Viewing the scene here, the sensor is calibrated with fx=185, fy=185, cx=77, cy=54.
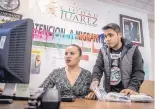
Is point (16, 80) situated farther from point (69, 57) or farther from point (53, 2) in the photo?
point (53, 2)

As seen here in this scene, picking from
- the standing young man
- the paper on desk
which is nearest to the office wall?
the standing young man

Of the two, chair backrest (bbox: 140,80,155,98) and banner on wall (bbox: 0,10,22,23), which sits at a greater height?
banner on wall (bbox: 0,10,22,23)

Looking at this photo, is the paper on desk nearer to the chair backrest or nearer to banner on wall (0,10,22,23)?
banner on wall (0,10,22,23)

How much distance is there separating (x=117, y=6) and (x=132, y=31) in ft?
1.67

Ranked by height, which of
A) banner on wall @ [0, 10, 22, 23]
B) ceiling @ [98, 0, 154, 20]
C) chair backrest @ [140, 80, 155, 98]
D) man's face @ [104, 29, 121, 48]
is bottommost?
chair backrest @ [140, 80, 155, 98]

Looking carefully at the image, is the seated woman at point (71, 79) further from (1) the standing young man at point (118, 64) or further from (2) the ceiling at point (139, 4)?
(2) the ceiling at point (139, 4)

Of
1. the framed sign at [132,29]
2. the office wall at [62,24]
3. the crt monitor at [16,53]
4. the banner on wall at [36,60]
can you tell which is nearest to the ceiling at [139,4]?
the office wall at [62,24]

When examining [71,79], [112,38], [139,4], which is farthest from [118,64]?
[139,4]

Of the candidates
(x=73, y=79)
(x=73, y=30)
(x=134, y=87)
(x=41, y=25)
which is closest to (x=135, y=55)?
(x=134, y=87)

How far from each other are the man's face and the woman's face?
43 cm

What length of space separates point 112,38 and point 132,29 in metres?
1.47

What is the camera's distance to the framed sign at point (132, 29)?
3186mm

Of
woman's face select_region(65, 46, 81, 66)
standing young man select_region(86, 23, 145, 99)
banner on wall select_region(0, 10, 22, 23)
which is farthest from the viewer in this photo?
banner on wall select_region(0, 10, 22, 23)

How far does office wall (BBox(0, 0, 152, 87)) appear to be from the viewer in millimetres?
2467
